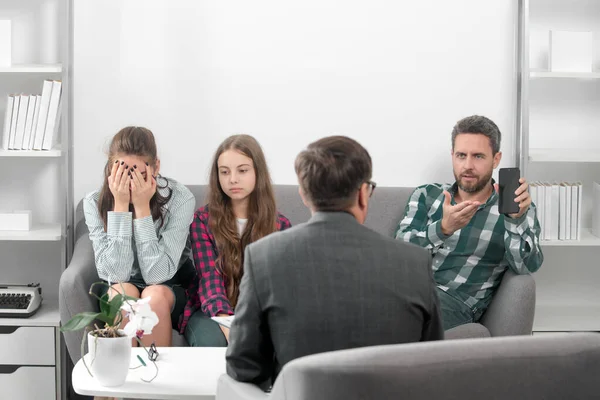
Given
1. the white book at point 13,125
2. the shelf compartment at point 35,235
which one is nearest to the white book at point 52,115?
the white book at point 13,125

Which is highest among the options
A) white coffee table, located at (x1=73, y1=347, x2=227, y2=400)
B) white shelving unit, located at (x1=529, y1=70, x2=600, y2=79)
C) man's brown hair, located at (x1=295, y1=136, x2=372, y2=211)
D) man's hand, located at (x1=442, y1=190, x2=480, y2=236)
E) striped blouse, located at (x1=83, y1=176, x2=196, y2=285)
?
white shelving unit, located at (x1=529, y1=70, x2=600, y2=79)

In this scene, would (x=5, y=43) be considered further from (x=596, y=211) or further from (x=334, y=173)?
(x=596, y=211)

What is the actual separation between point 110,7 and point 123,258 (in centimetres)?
128

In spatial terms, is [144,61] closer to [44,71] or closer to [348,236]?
[44,71]

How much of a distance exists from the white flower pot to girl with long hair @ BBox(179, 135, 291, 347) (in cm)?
86

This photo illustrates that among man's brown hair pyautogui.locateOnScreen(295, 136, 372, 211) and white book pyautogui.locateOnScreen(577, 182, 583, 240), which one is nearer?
man's brown hair pyautogui.locateOnScreen(295, 136, 372, 211)

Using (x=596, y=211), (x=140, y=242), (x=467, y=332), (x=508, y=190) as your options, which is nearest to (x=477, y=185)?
(x=508, y=190)

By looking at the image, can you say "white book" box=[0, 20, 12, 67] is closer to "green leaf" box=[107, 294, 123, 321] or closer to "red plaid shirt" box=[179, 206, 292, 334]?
"red plaid shirt" box=[179, 206, 292, 334]

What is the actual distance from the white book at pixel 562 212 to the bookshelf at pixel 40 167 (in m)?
2.12

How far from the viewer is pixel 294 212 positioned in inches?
140

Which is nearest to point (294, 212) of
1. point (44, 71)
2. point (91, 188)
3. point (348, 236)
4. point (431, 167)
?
point (431, 167)

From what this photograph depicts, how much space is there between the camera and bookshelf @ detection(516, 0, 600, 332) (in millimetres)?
3842

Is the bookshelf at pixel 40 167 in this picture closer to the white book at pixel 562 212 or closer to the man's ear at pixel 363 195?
the man's ear at pixel 363 195

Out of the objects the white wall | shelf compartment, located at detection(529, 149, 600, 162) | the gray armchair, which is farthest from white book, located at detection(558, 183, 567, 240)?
the gray armchair
